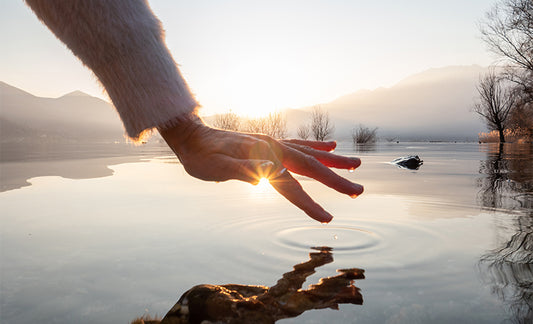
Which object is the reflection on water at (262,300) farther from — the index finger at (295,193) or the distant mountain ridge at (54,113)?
the distant mountain ridge at (54,113)

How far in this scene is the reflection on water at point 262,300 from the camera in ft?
4.36

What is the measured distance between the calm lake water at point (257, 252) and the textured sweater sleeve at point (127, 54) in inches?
32.5

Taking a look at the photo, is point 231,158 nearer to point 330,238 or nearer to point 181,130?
point 181,130

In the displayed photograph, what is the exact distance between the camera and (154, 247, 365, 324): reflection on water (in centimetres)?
133

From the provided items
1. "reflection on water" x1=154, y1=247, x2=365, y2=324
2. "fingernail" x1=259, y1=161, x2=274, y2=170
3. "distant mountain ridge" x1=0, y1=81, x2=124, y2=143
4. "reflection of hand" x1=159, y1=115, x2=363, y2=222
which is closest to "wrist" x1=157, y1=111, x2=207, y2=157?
"reflection of hand" x1=159, y1=115, x2=363, y2=222

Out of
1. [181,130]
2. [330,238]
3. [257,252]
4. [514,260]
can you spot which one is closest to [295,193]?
[181,130]

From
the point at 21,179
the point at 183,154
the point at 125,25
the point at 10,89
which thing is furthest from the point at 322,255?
the point at 10,89

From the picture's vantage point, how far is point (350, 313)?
1.38m

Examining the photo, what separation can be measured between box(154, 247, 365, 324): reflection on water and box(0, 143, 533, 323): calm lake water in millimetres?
55

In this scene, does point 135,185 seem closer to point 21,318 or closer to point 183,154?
point 21,318

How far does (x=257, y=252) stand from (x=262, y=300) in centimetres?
64

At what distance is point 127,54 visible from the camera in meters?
0.94

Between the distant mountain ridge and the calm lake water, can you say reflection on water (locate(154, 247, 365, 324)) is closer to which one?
the calm lake water

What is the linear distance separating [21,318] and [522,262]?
7.72 feet
